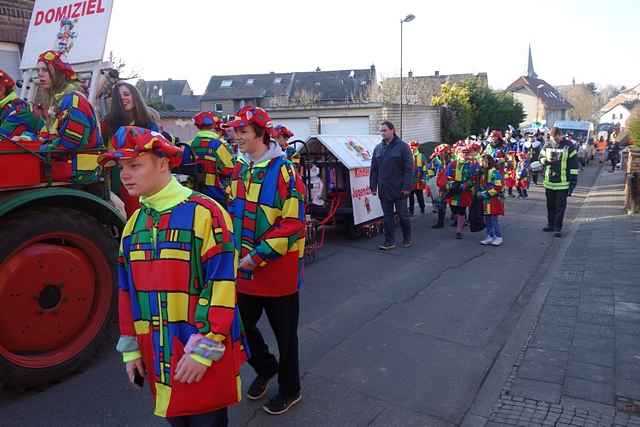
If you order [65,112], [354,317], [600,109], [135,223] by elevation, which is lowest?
[354,317]

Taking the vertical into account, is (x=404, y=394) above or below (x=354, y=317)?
below

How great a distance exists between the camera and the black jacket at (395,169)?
842 cm

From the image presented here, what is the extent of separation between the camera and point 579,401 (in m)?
3.62

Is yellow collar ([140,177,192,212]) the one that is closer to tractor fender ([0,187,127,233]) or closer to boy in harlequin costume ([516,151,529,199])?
tractor fender ([0,187,127,233])

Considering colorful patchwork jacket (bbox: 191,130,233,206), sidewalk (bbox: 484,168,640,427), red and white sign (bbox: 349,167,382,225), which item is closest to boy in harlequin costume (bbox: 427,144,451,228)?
red and white sign (bbox: 349,167,382,225)

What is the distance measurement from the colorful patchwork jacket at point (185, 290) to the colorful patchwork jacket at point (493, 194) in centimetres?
749

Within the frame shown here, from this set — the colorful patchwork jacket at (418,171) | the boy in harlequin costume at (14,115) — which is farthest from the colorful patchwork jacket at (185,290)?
the colorful patchwork jacket at (418,171)

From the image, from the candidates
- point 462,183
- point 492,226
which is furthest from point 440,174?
point 492,226

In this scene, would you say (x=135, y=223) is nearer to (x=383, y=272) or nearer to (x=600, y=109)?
(x=383, y=272)

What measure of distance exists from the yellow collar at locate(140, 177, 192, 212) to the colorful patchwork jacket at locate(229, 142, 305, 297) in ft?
3.28

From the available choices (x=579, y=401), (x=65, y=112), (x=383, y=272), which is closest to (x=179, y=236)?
(x=65, y=112)

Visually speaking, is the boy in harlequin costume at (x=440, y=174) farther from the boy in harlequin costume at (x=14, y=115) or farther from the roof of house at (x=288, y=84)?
the roof of house at (x=288, y=84)

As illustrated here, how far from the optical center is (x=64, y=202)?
4.05 metres

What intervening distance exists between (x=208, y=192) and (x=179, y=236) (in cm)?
361
